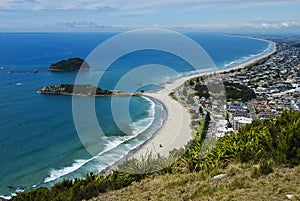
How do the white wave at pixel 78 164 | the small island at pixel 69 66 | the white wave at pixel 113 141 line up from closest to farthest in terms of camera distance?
1. the white wave at pixel 78 164
2. the white wave at pixel 113 141
3. the small island at pixel 69 66

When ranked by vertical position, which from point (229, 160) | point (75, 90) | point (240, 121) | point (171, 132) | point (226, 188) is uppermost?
point (226, 188)

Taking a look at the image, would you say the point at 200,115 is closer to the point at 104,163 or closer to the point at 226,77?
the point at 104,163

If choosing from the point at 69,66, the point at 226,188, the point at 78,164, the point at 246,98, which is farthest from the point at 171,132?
the point at 69,66

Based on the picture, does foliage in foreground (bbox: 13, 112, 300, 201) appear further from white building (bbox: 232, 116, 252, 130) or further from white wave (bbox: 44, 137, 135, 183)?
white building (bbox: 232, 116, 252, 130)

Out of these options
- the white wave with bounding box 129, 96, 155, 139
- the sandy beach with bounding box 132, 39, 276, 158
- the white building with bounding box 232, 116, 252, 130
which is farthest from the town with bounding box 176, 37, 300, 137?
the white wave with bounding box 129, 96, 155, 139

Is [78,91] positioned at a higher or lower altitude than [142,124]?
higher

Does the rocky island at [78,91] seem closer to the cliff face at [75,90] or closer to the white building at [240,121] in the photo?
the cliff face at [75,90]

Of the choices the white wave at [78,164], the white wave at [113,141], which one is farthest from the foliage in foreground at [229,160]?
the white wave at [113,141]

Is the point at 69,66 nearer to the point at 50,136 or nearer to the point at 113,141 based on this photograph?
the point at 50,136
